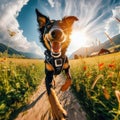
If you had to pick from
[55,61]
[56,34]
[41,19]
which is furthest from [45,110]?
[41,19]

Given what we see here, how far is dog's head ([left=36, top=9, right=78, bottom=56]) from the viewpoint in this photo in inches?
189

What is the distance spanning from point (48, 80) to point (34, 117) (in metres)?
0.96

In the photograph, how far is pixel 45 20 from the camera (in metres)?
5.34

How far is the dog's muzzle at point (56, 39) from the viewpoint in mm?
4744

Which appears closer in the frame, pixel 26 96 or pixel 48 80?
pixel 48 80

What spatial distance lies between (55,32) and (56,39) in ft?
0.55

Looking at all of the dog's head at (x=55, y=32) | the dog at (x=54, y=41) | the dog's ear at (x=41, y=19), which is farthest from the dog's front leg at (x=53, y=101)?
the dog's ear at (x=41, y=19)

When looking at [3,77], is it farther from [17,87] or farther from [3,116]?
[3,116]

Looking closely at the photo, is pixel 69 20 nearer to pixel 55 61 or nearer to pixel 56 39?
pixel 56 39

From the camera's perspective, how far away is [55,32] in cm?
480

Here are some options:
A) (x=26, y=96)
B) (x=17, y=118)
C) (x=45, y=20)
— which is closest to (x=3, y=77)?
(x=26, y=96)

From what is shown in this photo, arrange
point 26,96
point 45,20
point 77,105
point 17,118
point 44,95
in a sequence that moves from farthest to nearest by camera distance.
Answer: point 44,95 → point 26,96 → point 77,105 → point 45,20 → point 17,118

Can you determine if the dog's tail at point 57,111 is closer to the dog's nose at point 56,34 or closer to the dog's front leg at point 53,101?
the dog's front leg at point 53,101

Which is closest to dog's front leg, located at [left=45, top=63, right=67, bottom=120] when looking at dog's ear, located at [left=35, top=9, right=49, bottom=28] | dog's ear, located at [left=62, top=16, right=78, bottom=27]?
dog's ear, located at [left=35, top=9, right=49, bottom=28]
